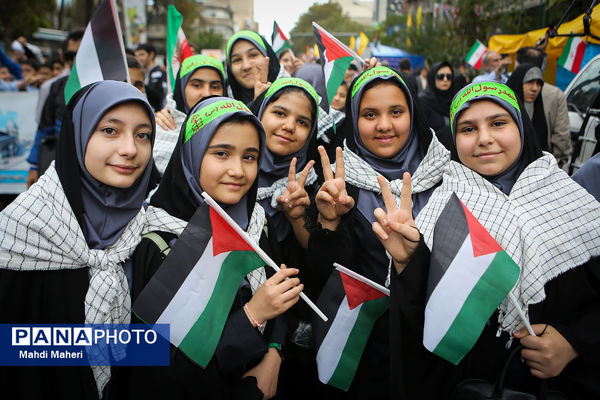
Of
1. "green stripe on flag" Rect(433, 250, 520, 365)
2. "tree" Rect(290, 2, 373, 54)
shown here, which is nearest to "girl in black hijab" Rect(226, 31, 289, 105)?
"green stripe on flag" Rect(433, 250, 520, 365)

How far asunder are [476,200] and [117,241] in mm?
1567

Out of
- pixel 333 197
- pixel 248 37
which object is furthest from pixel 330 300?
pixel 248 37

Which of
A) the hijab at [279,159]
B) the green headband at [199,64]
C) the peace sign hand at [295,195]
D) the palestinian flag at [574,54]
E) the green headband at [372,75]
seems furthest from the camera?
the palestinian flag at [574,54]

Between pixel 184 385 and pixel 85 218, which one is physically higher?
pixel 85 218

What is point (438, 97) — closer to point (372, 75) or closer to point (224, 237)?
point (372, 75)

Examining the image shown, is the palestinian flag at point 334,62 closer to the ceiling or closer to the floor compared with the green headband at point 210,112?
closer to the ceiling

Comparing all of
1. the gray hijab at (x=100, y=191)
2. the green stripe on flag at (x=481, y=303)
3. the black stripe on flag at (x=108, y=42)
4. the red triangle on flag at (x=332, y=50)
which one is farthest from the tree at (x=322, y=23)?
the green stripe on flag at (x=481, y=303)

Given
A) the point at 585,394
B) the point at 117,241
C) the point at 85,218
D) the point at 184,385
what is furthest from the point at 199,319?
the point at 585,394

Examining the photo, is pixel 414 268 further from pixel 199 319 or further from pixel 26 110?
pixel 26 110

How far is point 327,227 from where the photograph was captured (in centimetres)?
220

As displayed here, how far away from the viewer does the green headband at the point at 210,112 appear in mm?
2053

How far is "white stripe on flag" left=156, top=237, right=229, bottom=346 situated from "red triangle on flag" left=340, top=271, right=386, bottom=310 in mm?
556

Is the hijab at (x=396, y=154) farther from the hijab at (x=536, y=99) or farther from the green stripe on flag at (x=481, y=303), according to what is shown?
the hijab at (x=536, y=99)

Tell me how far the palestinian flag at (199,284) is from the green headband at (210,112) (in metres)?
0.51
